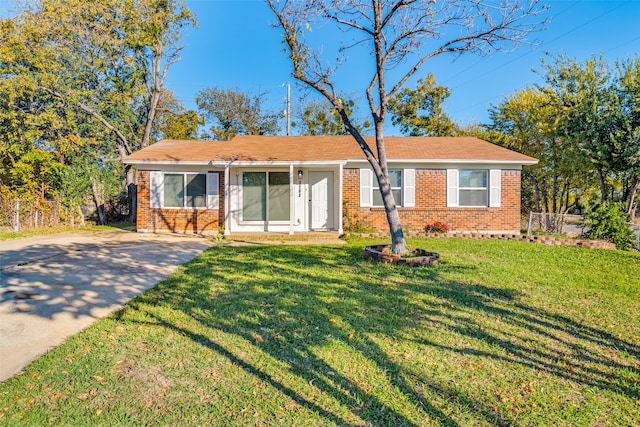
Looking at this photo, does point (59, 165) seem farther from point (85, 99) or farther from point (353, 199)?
point (353, 199)

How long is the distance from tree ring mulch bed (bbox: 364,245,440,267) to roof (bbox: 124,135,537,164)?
4676 millimetres

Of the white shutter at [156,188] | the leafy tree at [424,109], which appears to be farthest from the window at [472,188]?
the leafy tree at [424,109]

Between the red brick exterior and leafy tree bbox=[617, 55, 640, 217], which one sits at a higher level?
leafy tree bbox=[617, 55, 640, 217]

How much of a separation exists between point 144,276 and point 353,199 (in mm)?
7865

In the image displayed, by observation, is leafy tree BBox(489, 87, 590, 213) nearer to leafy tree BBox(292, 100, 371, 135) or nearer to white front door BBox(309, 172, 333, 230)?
white front door BBox(309, 172, 333, 230)

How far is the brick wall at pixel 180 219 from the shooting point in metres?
12.0

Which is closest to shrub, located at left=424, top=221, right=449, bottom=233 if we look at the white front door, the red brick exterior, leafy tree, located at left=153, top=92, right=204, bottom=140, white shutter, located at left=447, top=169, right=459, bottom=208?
the red brick exterior

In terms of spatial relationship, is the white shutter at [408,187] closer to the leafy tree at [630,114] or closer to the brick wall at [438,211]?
the brick wall at [438,211]

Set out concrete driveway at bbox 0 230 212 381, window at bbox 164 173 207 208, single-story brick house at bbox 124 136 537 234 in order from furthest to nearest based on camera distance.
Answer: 1. window at bbox 164 173 207 208
2. single-story brick house at bbox 124 136 537 234
3. concrete driveway at bbox 0 230 212 381

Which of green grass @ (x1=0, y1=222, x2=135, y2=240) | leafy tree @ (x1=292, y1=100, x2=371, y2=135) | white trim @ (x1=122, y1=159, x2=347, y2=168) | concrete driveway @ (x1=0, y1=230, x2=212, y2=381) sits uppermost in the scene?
leafy tree @ (x1=292, y1=100, x2=371, y2=135)

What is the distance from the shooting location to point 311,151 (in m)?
12.9

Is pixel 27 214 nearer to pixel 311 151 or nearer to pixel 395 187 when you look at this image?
pixel 311 151

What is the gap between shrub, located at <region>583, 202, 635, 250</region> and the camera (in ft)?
34.3

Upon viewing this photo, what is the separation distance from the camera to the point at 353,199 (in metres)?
12.4
